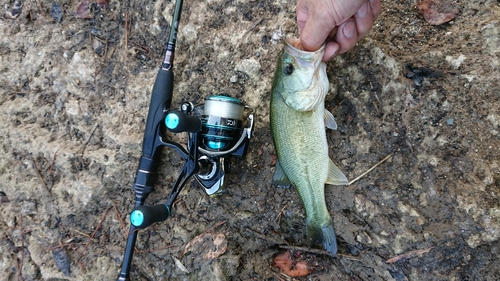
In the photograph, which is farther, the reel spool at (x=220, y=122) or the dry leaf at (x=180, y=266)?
the dry leaf at (x=180, y=266)

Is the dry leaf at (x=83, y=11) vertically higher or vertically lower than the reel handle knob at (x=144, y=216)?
higher

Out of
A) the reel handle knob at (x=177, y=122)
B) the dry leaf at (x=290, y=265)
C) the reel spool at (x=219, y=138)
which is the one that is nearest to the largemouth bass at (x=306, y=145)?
the reel spool at (x=219, y=138)

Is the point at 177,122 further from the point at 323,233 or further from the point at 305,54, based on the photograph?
the point at 323,233

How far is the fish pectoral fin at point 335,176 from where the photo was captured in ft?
9.70

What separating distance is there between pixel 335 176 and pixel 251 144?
800 millimetres

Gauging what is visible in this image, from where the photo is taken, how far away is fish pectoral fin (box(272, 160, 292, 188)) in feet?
10.0

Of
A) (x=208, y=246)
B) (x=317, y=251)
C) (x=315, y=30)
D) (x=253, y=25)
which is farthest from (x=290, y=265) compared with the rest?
(x=253, y=25)

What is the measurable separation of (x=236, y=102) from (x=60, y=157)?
190 centimetres

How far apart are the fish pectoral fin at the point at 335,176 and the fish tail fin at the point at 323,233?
0.32 m

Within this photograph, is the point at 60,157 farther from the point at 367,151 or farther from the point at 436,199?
the point at 436,199

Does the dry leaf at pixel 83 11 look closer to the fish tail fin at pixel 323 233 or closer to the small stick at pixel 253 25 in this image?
the small stick at pixel 253 25

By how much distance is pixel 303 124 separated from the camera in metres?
2.93

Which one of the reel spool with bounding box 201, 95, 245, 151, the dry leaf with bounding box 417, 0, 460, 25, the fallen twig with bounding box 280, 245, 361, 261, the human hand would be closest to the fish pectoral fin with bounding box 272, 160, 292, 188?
the reel spool with bounding box 201, 95, 245, 151

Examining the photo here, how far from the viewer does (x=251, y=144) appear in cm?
327
